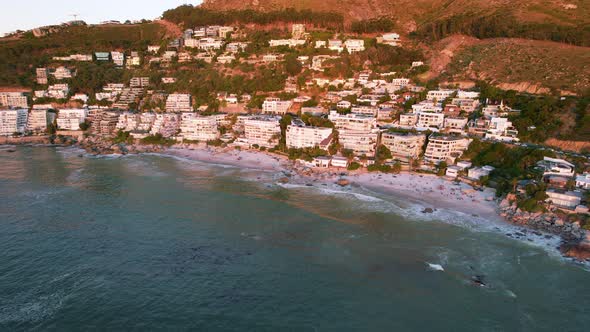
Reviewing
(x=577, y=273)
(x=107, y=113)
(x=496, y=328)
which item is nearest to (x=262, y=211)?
(x=496, y=328)

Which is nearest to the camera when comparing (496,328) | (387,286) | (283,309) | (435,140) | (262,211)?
(496,328)

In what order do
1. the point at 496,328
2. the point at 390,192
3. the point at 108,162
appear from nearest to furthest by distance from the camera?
the point at 496,328 → the point at 390,192 → the point at 108,162

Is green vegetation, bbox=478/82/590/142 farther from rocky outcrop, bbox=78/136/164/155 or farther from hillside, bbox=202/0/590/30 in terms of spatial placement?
rocky outcrop, bbox=78/136/164/155

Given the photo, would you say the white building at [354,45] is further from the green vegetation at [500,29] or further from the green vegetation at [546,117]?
the green vegetation at [546,117]

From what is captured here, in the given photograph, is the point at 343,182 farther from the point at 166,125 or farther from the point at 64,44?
the point at 64,44

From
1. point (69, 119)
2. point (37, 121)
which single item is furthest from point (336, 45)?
point (37, 121)

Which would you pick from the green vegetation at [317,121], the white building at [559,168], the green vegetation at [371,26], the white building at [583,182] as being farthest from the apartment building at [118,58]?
the white building at [583,182]

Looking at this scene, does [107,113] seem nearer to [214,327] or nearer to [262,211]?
[262,211]
